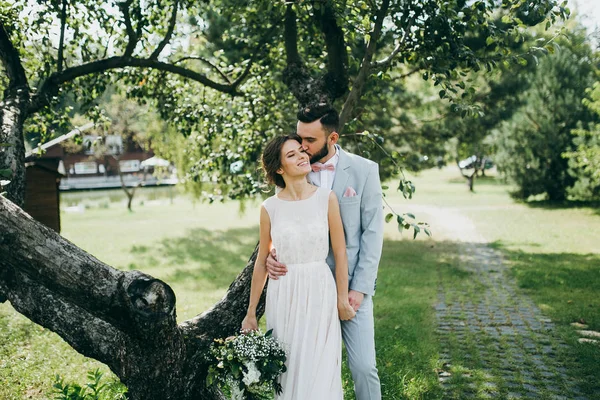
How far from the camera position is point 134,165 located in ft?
198

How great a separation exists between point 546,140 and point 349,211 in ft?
69.4

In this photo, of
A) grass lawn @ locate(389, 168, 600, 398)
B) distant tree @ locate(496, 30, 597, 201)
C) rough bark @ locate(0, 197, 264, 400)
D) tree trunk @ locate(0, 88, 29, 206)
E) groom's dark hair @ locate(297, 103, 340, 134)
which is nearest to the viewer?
rough bark @ locate(0, 197, 264, 400)

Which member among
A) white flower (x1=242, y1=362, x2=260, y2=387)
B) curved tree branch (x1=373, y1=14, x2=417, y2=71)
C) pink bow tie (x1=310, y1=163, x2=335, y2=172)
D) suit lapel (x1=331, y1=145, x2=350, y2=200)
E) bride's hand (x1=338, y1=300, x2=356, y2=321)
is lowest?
white flower (x1=242, y1=362, x2=260, y2=387)

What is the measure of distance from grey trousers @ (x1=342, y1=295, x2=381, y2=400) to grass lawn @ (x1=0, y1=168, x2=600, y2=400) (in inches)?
59.2

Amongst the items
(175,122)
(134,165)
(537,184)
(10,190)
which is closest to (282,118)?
(175,122)

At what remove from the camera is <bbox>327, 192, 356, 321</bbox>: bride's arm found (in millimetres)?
3613

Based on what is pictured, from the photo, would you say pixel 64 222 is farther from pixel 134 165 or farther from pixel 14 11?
pixel 134 165

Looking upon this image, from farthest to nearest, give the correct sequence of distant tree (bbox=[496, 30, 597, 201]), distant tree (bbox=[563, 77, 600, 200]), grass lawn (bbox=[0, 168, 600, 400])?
distant tree (bbox=[496, 30, 597, 201]) < distant tree (bbox=[563, 77, 600, 200]) < grass lawn (bbox=[0, 168, 600, 400])

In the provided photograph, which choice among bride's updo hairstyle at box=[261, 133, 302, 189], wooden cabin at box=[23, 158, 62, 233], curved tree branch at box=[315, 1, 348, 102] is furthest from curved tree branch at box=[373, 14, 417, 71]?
wooden cabin at box=[23, 158, 62, 233]

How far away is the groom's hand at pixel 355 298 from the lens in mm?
3662

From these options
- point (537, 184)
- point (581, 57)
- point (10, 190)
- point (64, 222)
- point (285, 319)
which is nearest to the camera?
point (285, 319)

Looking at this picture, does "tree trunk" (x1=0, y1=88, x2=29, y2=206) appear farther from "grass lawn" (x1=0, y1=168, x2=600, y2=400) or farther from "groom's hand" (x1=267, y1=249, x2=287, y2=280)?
"groom's hand" (x1=267, y1=249, x2=287, y2=280)

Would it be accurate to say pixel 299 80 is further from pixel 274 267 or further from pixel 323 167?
pixel 274 267

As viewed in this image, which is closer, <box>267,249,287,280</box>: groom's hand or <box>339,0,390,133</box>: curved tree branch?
<box>267,249,287,280</box>: groom's hand
